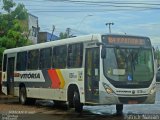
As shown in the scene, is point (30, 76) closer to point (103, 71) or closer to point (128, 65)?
point (103, 71)

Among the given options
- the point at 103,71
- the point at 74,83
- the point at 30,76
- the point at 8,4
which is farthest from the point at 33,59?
the point at 8,4

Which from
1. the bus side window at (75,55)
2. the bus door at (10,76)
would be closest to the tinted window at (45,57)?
the bus side window at (75,55)

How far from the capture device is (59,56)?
20.0 metres

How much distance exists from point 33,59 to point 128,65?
725cm

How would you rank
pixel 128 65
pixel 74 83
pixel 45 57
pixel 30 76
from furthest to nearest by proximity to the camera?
pixel 30 76 < pixel 45 57 < pixel 74 83 < pixel 128 65

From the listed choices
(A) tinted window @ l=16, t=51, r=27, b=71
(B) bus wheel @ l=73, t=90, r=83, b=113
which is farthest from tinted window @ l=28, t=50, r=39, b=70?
(B) bus wheel @ l=73, t=90, r=83, b=113

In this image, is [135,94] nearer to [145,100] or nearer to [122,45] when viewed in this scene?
[145,100]

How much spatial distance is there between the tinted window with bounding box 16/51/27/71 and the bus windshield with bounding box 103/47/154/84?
812 centimetres

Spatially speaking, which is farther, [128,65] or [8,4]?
[8,4]

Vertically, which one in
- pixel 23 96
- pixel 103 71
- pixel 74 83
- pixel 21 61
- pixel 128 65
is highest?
pixel 21 61

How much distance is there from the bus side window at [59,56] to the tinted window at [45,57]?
0.51m

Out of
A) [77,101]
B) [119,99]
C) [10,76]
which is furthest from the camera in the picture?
[10,76]

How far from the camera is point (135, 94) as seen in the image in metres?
16.8

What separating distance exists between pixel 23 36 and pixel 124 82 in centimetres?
2090
